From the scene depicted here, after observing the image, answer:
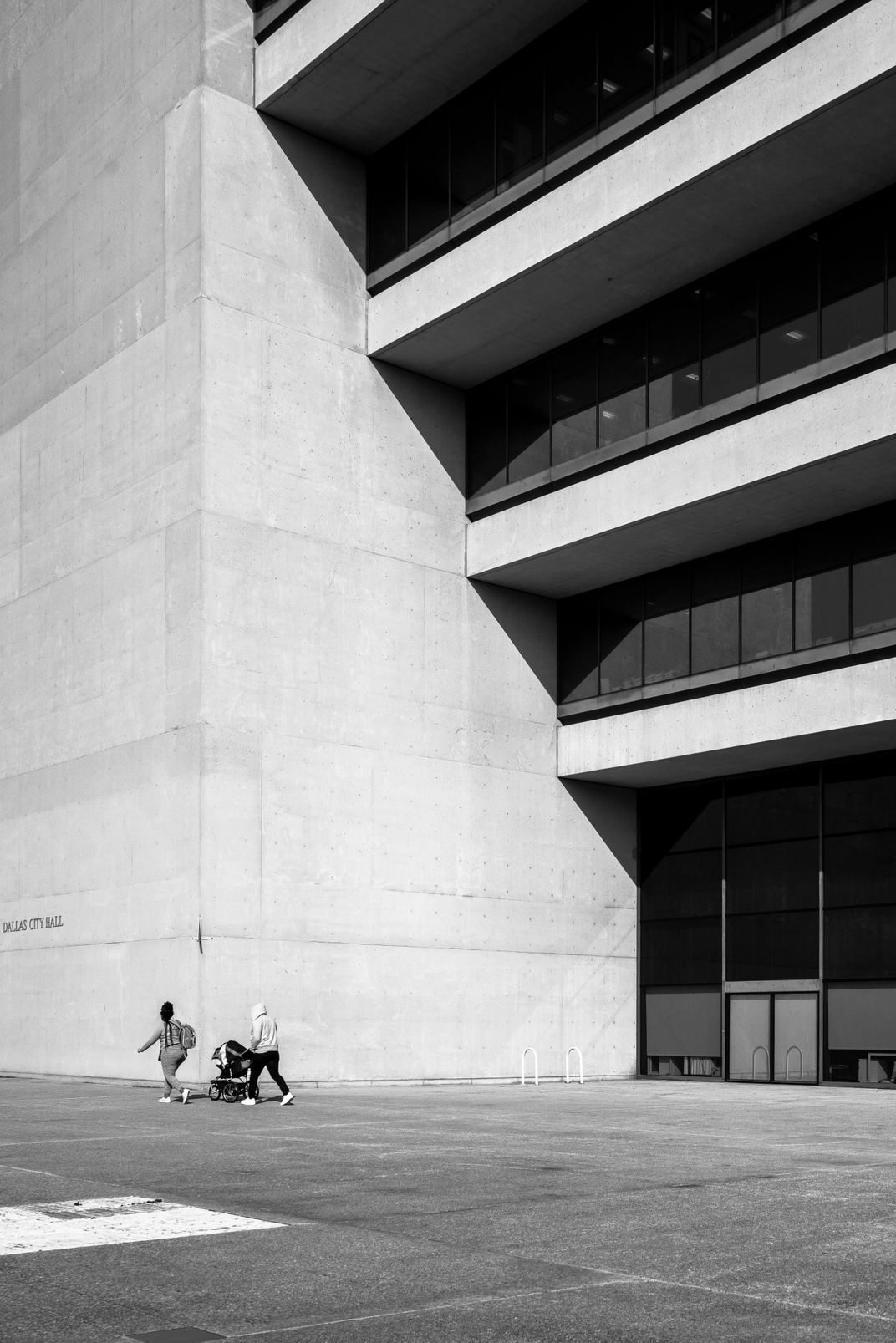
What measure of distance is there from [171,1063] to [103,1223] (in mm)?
14253

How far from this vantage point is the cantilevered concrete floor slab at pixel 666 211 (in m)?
22.6

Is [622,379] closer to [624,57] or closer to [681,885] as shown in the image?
[624,57]

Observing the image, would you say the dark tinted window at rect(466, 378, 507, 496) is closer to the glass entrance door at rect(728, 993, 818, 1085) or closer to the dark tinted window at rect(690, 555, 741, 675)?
the dark tinted window at rect(690, 555, 741, 675)

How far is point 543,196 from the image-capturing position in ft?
88.9

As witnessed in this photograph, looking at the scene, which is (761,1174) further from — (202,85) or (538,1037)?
(202,85)

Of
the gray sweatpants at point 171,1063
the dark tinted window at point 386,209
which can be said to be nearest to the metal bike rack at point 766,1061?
the gray sweatpants at point 171,1063

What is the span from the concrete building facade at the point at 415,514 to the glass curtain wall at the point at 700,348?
0.10m

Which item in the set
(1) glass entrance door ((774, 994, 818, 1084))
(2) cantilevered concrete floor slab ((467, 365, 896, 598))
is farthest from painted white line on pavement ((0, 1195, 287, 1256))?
(1) glass entrance door ((774, 994, 818, 1084))

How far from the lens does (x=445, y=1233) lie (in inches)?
340

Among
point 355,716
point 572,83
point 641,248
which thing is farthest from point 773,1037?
point 572,83

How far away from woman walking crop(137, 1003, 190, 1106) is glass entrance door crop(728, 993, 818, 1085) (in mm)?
12671

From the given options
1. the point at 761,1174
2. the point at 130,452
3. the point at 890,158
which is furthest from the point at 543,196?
the point at 761,1174

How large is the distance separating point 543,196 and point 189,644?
34.3 feet

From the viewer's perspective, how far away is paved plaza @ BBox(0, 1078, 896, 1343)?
6375 mm
